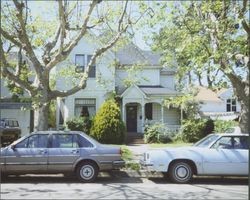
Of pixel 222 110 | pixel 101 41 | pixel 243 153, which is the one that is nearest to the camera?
pixel 243 153

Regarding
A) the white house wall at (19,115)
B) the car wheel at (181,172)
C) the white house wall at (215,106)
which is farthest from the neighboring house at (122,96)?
the white house wall at (215,106)

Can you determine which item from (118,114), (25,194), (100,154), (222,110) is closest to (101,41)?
(118,114)

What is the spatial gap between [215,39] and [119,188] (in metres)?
7.22

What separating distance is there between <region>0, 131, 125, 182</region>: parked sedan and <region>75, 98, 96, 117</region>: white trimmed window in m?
19.6

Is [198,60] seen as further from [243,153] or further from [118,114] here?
[118,114]

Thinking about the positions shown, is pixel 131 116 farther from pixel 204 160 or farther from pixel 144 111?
pixel 204 160

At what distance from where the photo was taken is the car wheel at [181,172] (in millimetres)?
14305

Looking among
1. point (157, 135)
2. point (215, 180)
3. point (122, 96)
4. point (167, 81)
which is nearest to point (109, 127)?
point (157, 135)

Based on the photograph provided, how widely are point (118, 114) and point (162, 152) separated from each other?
1562cm

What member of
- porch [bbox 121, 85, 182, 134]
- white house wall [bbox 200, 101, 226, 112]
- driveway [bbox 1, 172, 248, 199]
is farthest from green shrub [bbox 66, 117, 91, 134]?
white house wall [bbox 200, 101, 226, 112]

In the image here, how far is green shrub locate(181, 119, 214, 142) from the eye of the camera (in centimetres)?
3109

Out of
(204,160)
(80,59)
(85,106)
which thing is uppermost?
(80,59)

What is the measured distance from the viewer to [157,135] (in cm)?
3114

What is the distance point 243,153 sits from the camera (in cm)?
1427
